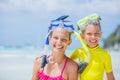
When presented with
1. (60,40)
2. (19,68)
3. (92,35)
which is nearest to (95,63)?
(92,35)

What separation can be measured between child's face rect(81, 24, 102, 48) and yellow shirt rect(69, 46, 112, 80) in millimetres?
71

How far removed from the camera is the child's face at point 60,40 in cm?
380

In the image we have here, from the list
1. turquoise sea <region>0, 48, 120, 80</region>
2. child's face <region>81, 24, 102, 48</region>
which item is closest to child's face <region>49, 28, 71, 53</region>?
child's face <region>81, 24, 102, 48</region>

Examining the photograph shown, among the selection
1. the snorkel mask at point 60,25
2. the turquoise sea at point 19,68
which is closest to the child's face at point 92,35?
the snorkel mask at point 60,25

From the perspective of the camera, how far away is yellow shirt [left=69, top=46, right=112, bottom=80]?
3986 mm

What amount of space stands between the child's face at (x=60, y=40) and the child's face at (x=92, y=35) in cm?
28

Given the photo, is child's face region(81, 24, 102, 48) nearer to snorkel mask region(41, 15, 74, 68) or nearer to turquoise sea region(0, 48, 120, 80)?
snorkel mask region(41, 15, 74, 68)

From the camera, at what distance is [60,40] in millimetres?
3803

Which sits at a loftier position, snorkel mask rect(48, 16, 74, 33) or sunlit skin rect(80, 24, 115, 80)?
snorkel mask rect(48, 16, 74, 33)

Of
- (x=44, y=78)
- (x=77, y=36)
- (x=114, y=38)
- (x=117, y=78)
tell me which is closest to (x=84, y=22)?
(x=77, y=36)

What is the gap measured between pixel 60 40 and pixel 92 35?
1.28 feet

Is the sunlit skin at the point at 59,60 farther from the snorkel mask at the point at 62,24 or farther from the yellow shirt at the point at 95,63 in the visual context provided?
the yellow shirt at the point at 95,63

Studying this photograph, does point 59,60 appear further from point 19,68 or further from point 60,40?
point 19,68

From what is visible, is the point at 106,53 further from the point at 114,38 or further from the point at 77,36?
the point at 114,38
